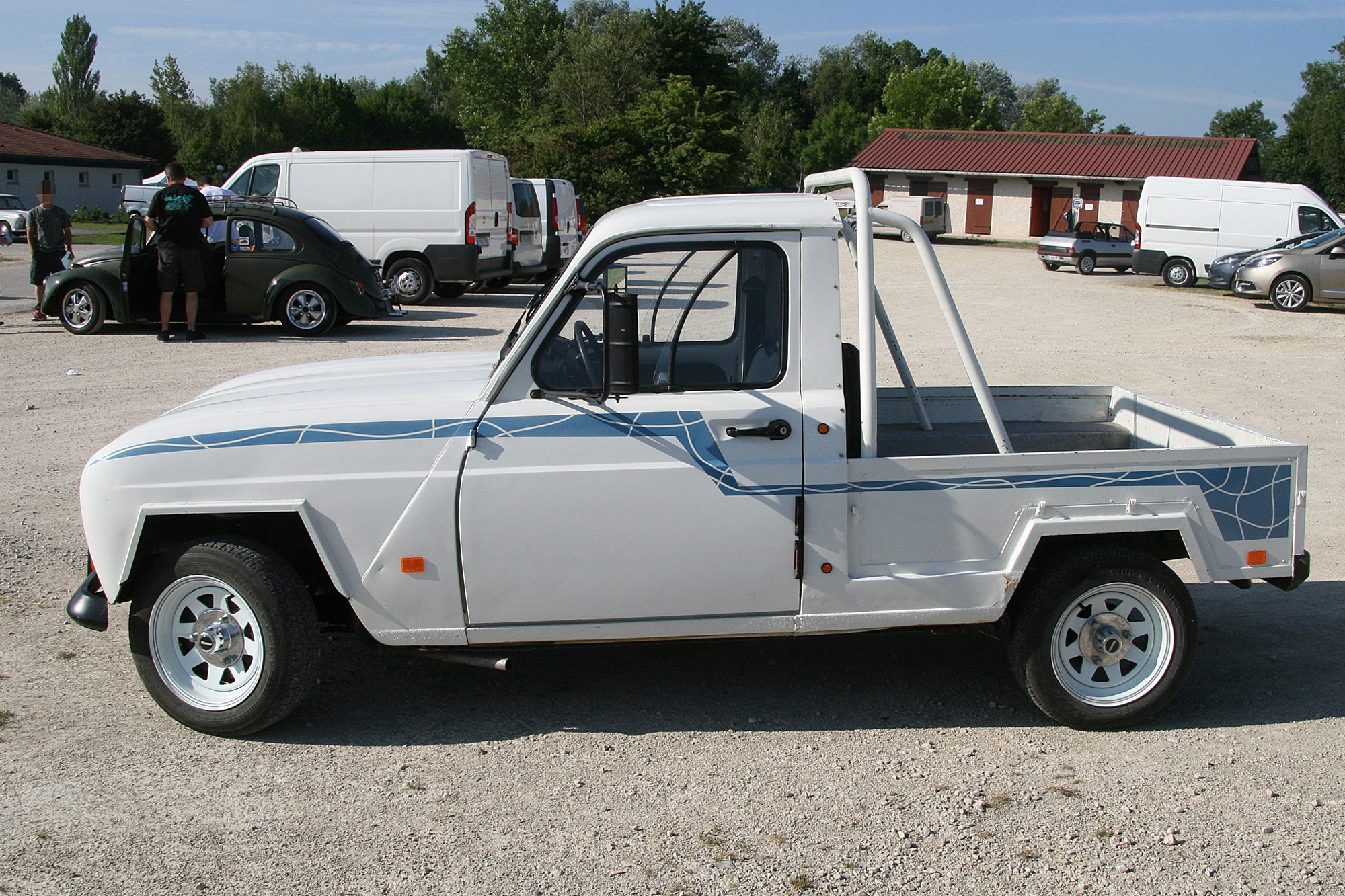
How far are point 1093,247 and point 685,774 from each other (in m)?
28.8

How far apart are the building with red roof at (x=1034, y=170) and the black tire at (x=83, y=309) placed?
4058 centimetres

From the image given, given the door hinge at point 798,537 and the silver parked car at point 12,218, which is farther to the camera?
the silver parked car at point 12,218

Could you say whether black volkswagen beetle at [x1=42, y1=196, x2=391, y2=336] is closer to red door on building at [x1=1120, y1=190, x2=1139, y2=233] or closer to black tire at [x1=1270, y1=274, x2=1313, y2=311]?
black tire at [x1=1270, y1=274, x2=1313, y2=311]

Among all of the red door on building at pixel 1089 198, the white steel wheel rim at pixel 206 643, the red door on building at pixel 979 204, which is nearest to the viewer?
Result: the white steel wheel rim at pixel 206 643

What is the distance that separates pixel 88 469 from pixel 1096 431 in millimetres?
4452

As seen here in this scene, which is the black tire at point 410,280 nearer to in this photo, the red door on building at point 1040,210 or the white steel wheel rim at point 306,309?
the white steel wheel rim at point 306,309

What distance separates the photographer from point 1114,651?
4.21m

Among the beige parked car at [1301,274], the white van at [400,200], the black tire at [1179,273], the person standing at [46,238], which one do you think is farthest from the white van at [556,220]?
the black tire at [1179,273]

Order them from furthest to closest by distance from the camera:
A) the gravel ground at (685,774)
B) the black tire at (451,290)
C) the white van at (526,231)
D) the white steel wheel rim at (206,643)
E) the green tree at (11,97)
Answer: the green tree at (11,97)
the black tire at (451,290)
the white van at (526,231)
the white steel wheel rim at (206,643)
the gravel ground at (685,774)

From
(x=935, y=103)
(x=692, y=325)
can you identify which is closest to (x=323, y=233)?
(x=692, y=325)

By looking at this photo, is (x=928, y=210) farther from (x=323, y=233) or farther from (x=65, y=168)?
(x=65, y=168)

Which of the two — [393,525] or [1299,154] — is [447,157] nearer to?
[393,525]

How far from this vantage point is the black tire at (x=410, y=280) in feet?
60.1

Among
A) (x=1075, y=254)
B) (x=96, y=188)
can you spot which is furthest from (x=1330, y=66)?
(x=96, y=188)
